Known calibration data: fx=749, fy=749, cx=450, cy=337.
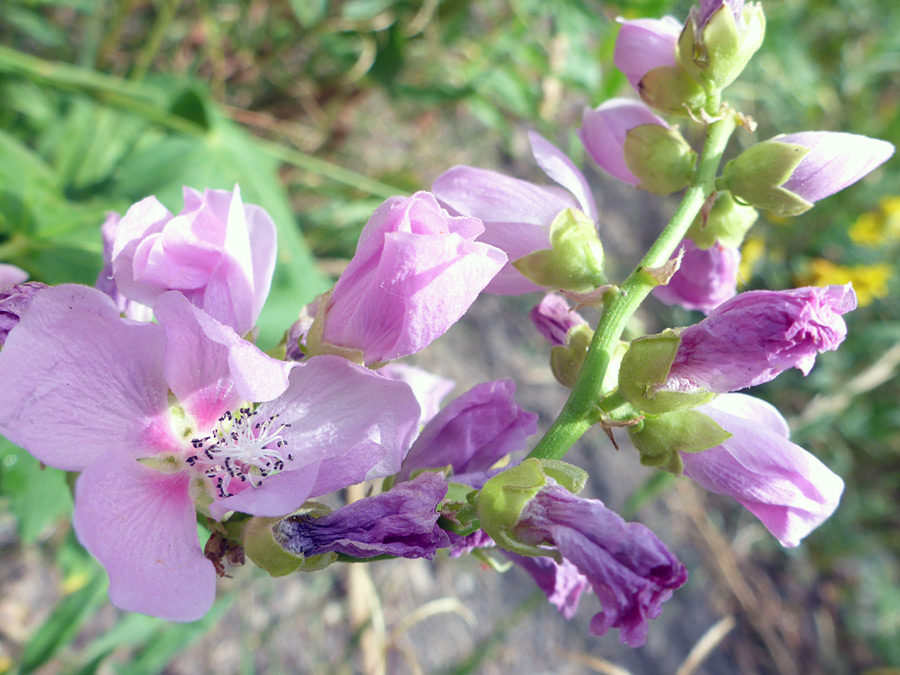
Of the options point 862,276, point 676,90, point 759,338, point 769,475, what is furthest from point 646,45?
point 862,276

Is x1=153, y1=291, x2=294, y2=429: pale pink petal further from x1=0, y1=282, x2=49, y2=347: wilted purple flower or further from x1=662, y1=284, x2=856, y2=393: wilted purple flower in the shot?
x1=662, y1=284, x2=856, y2=393: wilted purple flower

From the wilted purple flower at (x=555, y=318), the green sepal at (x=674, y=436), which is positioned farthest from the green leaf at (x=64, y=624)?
the green sepal at (x=674, y=436)

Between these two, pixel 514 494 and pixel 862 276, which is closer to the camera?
pixel 514 494

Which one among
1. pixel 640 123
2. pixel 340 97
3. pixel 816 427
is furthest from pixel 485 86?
pixel 640 123

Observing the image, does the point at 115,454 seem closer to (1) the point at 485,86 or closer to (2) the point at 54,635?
(2) the point at 54,635

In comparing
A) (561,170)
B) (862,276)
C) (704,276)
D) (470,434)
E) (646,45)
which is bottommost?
(862,276)

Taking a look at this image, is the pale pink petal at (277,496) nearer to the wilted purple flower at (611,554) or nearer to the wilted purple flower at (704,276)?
the wilted purple flower at (611,554)

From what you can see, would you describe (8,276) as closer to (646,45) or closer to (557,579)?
(557,579)

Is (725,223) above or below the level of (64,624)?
above
